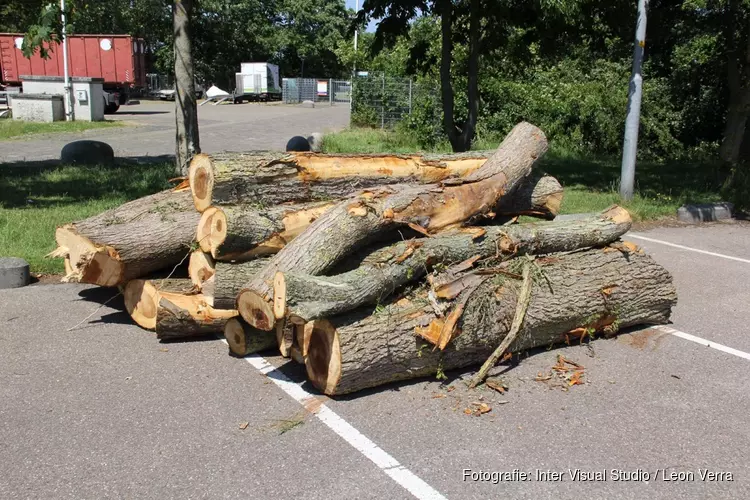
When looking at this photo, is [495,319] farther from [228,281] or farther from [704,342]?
[704,342]

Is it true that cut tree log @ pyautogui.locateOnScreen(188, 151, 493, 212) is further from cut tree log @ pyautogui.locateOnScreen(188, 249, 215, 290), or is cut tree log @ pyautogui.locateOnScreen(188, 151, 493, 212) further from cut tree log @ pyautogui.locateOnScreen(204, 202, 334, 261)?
cut tree log @ pyautogui.locateOnScreen(188, 249, 215, 290)

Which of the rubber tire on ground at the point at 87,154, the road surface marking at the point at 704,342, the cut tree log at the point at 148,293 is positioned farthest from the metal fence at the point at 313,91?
the road surface marking at the point at 704,342

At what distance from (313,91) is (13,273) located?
43.7m

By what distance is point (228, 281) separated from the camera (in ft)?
18.1

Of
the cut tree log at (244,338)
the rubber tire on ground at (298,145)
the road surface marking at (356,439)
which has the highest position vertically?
the rubber tire on ground at (298,145)

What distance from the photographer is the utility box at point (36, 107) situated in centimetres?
2564

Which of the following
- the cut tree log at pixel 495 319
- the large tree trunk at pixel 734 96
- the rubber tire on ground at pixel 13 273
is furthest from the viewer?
the large tree trunk at pixel 734 96

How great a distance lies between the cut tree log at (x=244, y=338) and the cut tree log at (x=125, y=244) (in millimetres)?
991

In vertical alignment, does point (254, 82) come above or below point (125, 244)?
above

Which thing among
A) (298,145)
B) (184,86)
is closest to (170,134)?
(298,145)

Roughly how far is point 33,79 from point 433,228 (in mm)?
28153

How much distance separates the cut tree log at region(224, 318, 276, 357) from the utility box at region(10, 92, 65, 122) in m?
23.3

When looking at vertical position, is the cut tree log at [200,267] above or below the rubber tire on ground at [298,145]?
below

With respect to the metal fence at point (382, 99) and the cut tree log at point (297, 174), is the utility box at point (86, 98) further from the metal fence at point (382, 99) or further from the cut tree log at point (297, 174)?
the cut tree log at point (297, 174)
